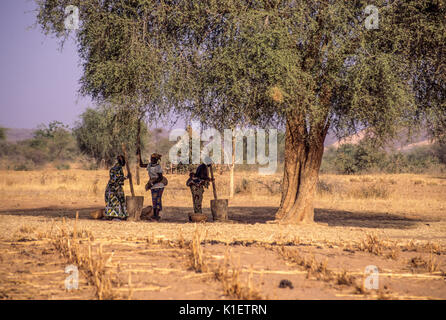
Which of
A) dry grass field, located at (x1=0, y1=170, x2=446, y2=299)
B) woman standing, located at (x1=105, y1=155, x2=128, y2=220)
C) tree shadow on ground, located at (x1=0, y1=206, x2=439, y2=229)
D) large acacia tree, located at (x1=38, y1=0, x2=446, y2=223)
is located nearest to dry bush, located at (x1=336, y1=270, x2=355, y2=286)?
dry grass field, located at (x1=0, y1=170, x2=446, y2=299)

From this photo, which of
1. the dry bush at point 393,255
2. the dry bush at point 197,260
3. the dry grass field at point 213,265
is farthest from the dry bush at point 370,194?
the dry bush at point 197,260

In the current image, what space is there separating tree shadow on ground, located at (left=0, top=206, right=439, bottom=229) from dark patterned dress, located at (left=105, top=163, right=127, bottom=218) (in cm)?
173

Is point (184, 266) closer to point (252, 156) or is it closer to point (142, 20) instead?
point (142, 20)

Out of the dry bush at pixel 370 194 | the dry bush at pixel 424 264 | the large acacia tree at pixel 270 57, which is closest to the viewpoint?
the dry bush at pixel 424 264

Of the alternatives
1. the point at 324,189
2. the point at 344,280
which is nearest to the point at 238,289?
the point at 344,280

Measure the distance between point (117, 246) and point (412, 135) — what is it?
26.5ft

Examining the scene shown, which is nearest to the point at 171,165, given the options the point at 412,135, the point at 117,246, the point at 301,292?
the point at 412,135

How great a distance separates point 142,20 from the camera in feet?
38.3

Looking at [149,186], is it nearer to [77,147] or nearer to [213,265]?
[213,265]

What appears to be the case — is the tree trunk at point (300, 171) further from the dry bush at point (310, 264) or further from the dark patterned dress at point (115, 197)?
the dry bush at point (310, 264)

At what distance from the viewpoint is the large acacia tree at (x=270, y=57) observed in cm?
1094

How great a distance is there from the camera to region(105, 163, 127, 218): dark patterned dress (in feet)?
43.7

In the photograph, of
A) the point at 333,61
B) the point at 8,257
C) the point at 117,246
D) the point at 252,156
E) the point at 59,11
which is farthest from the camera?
the point at 252,156

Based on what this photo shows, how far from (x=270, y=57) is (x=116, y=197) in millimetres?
5368
